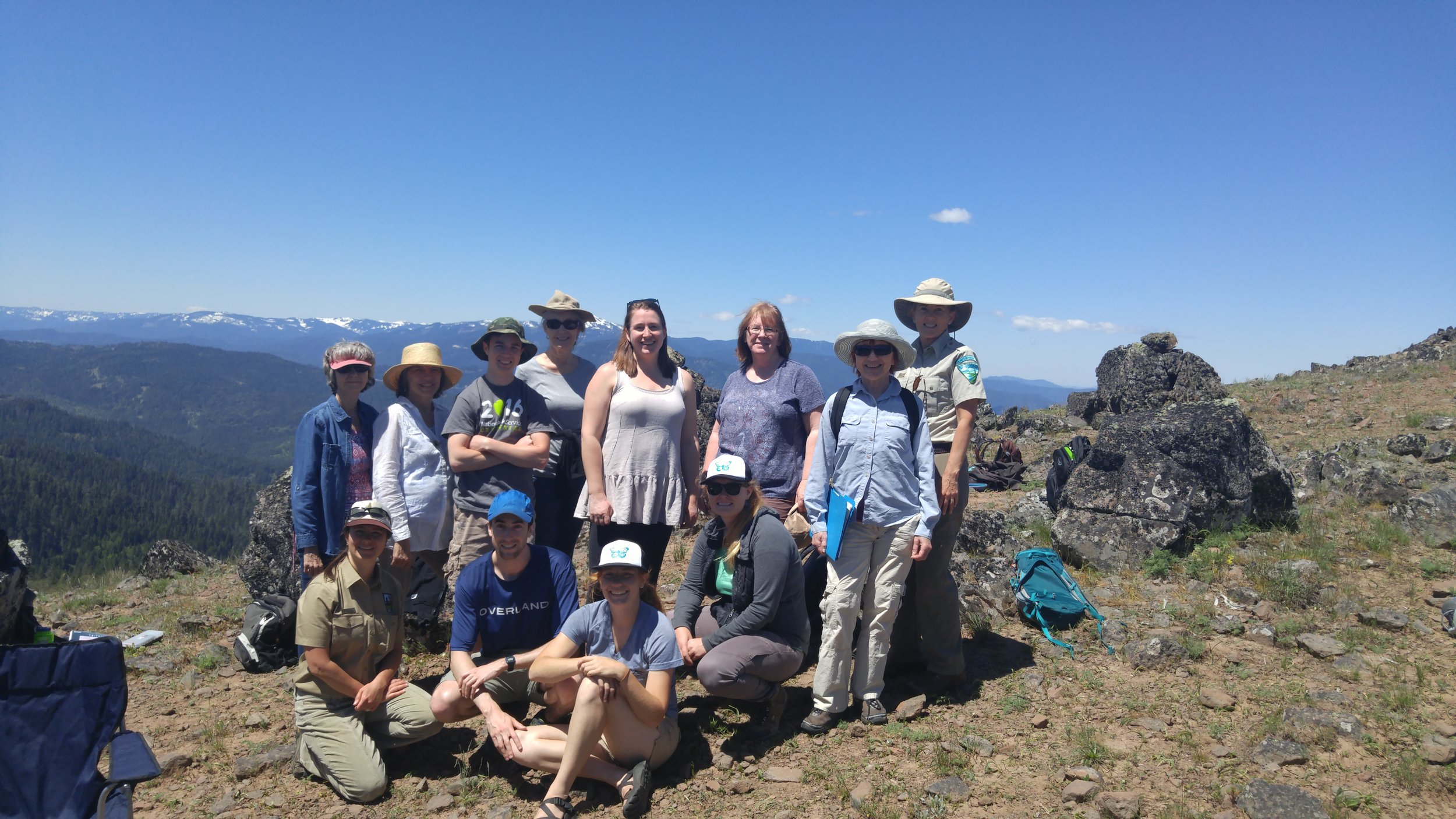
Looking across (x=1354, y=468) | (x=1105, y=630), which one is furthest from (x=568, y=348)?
(x=1354, y=468)

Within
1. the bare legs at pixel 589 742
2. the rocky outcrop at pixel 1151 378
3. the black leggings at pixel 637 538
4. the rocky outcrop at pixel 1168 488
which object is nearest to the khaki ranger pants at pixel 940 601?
the black leggings at pixel 637 538

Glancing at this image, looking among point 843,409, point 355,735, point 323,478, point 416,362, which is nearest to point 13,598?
point 323,478

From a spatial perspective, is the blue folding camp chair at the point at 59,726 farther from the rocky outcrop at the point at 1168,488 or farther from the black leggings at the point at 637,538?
the rocky outcrop at the point at 1168,488

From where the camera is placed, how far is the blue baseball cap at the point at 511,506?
4145 mm

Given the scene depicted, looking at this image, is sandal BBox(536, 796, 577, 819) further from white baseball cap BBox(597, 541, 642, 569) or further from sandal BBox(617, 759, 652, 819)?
white baseball cap BBox(597, 541, 642, 569)

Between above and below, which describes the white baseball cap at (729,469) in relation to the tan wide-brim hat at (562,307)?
below

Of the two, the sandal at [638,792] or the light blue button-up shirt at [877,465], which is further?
the light blue button-up shirt at [877,465]

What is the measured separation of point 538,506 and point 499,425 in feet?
2.54

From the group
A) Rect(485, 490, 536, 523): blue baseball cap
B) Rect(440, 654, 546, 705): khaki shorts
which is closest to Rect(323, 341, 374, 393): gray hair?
Rect(485, 490, 536, 523): blue baseball cap

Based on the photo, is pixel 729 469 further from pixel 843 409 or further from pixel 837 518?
pixel 843 409

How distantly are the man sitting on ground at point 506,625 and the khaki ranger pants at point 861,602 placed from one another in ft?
→ 5.16

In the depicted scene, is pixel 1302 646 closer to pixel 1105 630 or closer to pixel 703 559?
pixel 1105 630

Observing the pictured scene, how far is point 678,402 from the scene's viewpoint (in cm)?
477

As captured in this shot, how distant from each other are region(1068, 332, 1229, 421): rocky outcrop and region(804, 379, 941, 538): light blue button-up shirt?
12.5 m
